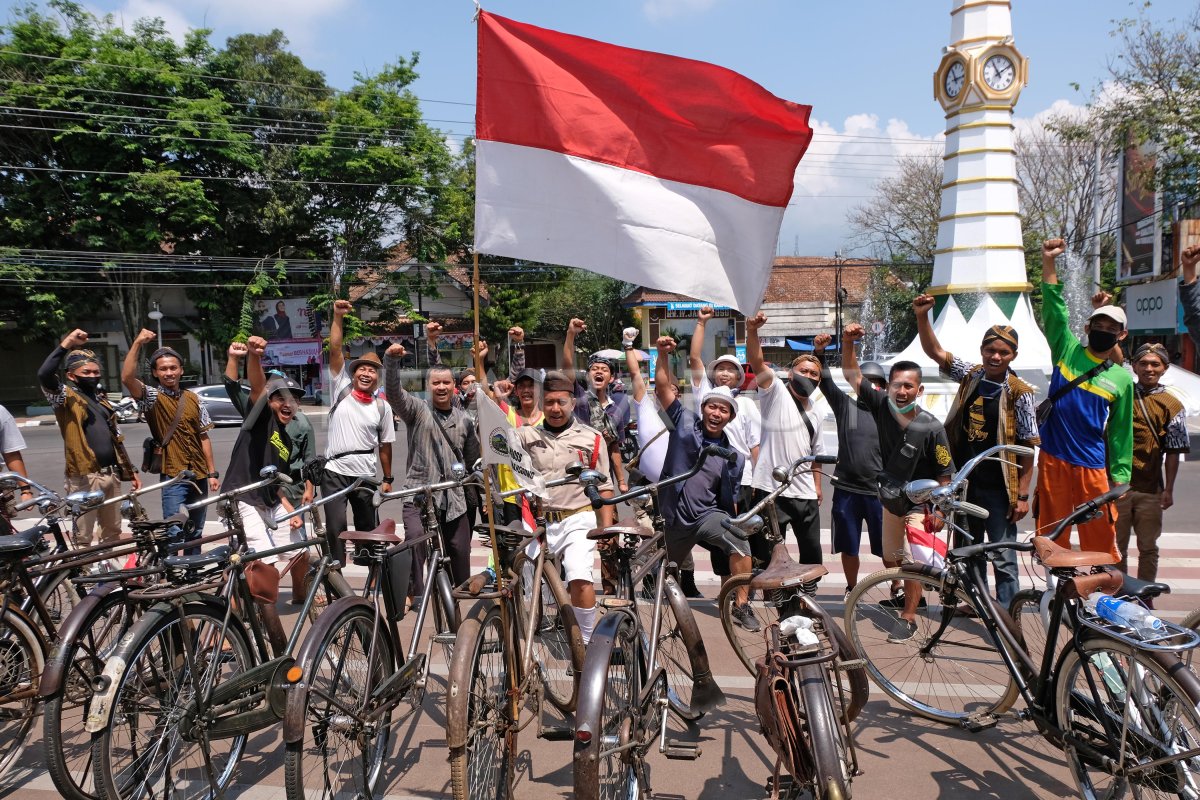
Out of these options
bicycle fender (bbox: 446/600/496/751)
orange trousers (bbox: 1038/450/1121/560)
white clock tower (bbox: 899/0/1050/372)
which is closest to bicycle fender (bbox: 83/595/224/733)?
bicycle fender (bbox: 446/600/496/751)

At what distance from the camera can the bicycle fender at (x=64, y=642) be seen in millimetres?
3217

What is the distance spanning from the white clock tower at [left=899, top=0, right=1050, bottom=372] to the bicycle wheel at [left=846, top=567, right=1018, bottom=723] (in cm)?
1046

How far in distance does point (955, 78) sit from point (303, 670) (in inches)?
592

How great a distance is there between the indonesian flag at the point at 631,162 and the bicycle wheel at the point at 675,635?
1470mm

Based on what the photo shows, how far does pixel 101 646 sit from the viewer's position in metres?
3.63

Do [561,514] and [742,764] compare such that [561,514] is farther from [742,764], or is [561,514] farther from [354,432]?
[354,432]

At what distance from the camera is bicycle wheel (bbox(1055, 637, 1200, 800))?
2.74m

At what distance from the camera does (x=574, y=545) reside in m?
4.11

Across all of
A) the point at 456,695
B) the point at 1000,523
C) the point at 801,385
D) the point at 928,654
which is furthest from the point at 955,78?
the point at 456,695

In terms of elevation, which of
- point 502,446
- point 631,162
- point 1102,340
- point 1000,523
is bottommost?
point 1000,523

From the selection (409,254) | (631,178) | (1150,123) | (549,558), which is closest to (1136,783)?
(549,558)

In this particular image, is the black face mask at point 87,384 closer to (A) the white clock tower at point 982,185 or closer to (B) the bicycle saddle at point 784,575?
(B) the bicycle saddle at point 784,575

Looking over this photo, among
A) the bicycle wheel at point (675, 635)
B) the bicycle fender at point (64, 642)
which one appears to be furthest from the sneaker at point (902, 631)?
the bicycle fender at point (64, 642)

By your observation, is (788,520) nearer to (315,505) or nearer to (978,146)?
(315,505)
